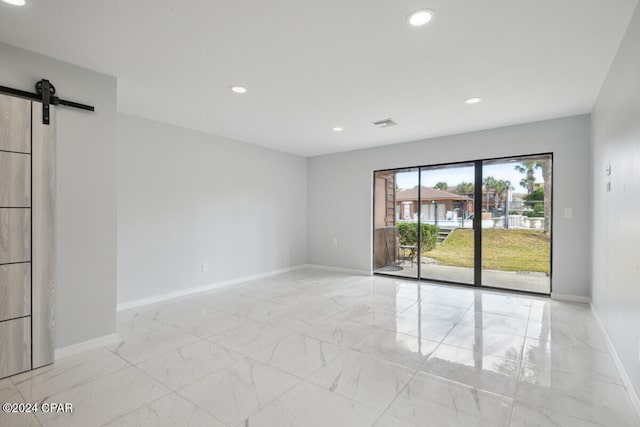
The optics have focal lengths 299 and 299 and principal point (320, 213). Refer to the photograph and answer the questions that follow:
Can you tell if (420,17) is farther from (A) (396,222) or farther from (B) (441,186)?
(A) (396,222)

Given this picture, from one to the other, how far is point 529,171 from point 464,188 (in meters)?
0.91

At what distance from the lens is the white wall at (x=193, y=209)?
153 inches

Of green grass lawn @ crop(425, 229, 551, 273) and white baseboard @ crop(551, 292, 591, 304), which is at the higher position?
green grass lawn @ crop(425, 229, 551, 273)

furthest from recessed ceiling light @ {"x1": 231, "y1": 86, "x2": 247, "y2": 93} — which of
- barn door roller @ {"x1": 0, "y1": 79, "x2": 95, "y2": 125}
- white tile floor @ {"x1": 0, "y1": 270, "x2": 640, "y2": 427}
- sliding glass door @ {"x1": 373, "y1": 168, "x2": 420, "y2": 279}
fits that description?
sliding glass door @ {"x1": 373, "y1": 168, "x2": 420, "y2": 279}

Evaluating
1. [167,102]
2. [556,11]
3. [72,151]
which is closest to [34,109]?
[72,151]

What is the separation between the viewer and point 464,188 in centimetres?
498

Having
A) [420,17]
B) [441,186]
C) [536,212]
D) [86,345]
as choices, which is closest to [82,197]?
[86,345]

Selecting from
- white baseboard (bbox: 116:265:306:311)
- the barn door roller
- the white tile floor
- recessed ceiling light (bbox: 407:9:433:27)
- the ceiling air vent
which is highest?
recessed ceiling light (bbox: 407:9:433:27)

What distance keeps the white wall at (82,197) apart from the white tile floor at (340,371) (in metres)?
0.40

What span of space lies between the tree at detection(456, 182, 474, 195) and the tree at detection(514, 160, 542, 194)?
2.28 feet

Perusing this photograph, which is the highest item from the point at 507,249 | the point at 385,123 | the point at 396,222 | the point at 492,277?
the point at 385,123

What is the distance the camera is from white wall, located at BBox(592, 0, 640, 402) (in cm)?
192

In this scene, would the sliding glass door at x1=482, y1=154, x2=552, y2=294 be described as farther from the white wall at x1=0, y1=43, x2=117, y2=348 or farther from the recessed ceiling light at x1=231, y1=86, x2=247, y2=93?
the white wall at x1=0, y1=43, x2=117, y2=348

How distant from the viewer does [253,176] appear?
217 inches
